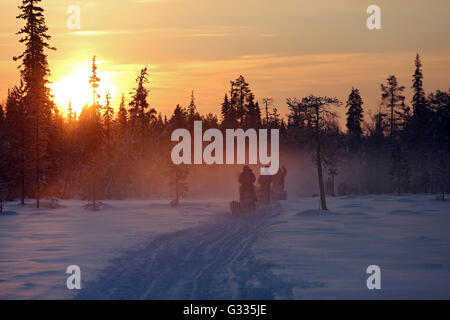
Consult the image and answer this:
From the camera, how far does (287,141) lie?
83.1m

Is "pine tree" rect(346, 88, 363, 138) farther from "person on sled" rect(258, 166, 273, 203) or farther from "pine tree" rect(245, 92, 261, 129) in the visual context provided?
"person on sled" rect(258, 166, 273, 203)

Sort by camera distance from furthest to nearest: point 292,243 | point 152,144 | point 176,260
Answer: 1. point 152,144
2. point 292,243
3. point 176,260

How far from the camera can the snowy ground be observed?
31.7ft

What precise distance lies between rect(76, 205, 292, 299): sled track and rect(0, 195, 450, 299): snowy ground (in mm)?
21

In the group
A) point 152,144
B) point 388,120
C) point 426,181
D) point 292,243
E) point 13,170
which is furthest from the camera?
point 388,120

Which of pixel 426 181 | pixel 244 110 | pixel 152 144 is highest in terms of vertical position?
pixel 244 110

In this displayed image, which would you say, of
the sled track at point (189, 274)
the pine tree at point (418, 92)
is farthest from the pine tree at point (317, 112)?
the pine tree at point (418, 92)

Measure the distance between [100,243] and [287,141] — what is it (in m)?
68.6

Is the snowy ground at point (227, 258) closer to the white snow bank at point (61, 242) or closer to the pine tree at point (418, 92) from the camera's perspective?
the white snow bank at point (61, 242)

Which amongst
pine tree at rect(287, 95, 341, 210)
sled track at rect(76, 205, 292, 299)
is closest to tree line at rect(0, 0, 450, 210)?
pine tree at rect(287, 95, 341, 210)

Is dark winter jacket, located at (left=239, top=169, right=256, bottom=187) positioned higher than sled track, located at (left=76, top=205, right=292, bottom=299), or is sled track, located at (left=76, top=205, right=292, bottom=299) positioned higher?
dark winter jacket, located at (left=239, top=169, right=256, bottom=187)

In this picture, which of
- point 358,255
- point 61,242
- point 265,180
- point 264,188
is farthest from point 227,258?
point 264,188
